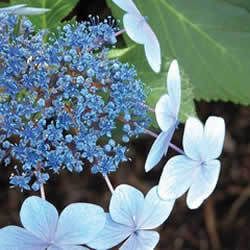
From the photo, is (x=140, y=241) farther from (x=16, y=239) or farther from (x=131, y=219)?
(x=16, y=239)

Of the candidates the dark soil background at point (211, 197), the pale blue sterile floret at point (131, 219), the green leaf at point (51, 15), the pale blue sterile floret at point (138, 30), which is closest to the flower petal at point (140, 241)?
the pale blue sterile floret at point (131, 219)

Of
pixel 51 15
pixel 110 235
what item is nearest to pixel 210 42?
pixel 51 15

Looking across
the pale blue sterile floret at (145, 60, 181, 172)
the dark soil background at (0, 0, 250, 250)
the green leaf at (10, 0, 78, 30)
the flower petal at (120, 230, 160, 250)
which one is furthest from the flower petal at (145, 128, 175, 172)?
the dark soil background at (0, 0, 250, 250)

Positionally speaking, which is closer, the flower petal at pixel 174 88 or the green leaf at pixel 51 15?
the flower petal at pixel 174 88

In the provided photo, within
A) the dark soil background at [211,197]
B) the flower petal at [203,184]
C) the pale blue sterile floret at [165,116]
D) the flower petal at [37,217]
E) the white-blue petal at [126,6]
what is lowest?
the dark soil background at [211,197]

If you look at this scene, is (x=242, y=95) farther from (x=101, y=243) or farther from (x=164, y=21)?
(x=101, y=243)

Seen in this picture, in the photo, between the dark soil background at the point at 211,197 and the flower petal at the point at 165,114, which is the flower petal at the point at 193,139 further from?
the dark soil background at the point at 211,197

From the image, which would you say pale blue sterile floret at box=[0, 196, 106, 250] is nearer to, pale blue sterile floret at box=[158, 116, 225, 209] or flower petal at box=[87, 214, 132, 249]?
flower petal at box=[87, 214, 132, 249]

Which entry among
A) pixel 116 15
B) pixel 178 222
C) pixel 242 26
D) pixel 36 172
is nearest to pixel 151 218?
pixel 36 172
